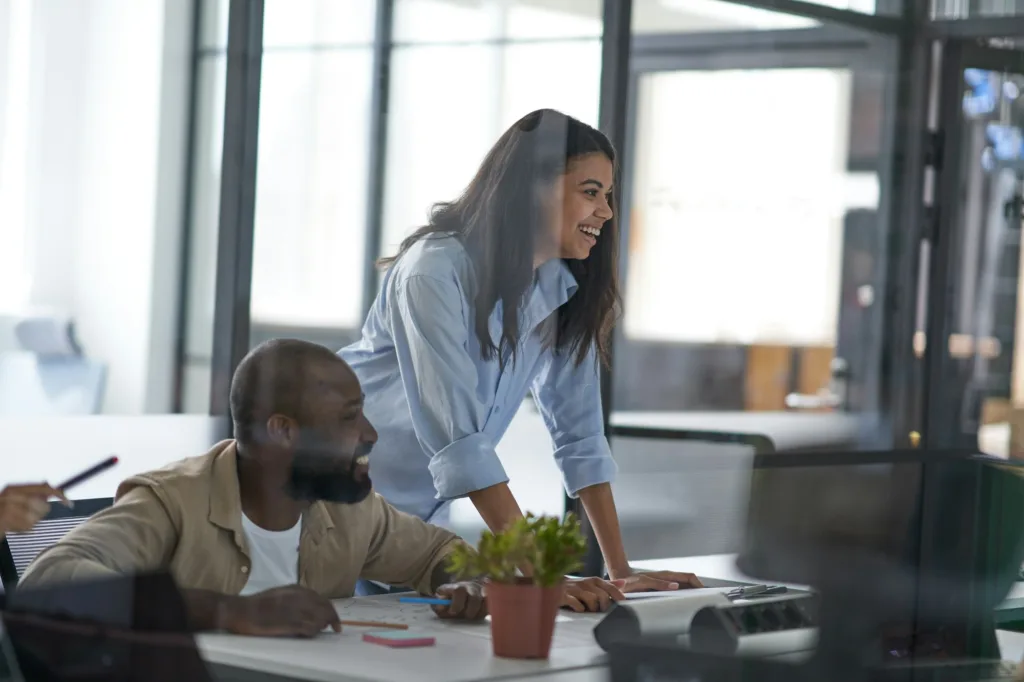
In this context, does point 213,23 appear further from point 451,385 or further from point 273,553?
point 273,553

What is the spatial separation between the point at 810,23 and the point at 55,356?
2.86m

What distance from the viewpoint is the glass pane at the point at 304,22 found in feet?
11.3

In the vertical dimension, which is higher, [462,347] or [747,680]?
[462,347]

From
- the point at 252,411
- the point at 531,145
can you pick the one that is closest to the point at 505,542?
the point at 252,411

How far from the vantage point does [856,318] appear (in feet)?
17.6

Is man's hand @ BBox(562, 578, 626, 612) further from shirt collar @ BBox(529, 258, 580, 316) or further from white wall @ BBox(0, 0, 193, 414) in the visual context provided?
white wall @ BBox(0, 0, 193, 414)

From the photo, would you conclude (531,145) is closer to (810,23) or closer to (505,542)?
(505,542)

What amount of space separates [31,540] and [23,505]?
0.08 m

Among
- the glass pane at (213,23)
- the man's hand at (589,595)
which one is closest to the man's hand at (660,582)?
the man's hand at (589,595)

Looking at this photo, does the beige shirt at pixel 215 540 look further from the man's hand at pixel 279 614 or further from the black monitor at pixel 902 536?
the black monitor at pixel 902 536

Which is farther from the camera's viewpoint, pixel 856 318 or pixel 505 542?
pixel 856 318

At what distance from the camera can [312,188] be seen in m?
4.09

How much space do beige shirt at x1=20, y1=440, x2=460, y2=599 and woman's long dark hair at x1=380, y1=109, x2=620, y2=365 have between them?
0.44 meters

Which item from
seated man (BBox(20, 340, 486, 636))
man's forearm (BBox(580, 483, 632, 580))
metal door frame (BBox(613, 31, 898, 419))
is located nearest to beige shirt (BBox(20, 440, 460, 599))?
seated man (BBox(20, 340, 486, 636))
